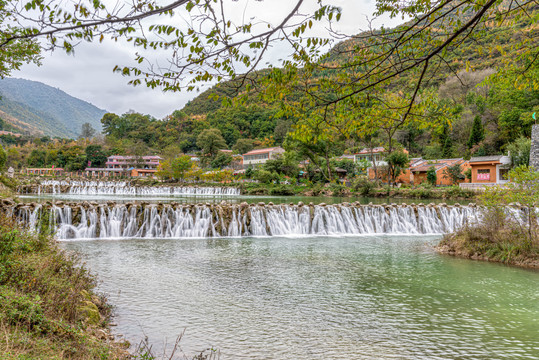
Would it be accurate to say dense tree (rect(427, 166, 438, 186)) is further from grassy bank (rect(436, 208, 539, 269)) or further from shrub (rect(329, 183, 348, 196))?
grassy bank (rect(436, 208, 539, 269))

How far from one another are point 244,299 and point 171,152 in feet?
214

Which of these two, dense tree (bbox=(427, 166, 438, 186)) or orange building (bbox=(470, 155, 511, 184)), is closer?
orange building (bbox=(470, 155, 511, 184))

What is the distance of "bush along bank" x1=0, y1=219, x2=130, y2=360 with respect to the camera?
121 inches

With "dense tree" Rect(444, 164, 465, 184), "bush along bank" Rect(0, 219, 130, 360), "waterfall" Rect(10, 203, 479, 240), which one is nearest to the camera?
"bush along bank" Rect(0, 219, 130, 360)

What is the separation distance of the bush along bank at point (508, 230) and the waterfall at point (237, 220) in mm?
1590

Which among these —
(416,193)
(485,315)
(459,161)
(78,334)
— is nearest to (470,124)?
(459,161)

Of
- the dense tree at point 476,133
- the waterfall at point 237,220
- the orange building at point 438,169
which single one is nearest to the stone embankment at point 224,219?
the waterfall at point 237,220

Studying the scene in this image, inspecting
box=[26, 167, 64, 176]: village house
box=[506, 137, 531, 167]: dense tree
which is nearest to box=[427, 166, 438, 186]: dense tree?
box=[506, 137, 531, 167]: dense tree

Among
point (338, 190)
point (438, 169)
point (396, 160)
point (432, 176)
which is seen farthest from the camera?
point (438, 169)

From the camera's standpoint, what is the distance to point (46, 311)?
12.5 feet

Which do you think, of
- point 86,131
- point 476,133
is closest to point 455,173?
point 476,133

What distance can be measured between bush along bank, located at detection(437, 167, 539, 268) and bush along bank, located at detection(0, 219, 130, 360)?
10089 mm

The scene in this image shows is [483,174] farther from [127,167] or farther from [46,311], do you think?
[127,167]

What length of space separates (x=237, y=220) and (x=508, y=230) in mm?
9616
